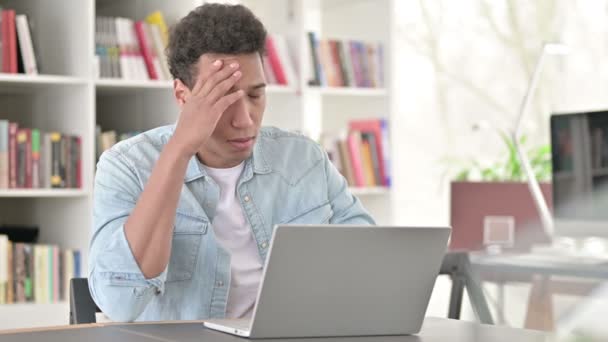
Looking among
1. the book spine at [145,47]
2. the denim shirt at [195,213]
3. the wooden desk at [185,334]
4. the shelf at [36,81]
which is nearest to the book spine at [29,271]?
the shelf at [36,81]

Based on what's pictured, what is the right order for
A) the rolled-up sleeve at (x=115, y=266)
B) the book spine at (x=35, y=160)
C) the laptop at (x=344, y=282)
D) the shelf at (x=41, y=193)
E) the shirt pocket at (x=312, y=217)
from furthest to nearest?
the book spine at (x=35, y=160)
the shelf at (x=41, y=193)
the shirt pocket at (x=312, y=217)
the rolled-up sleeve at (x=115, y=266)
the laptop at (x=344, y=282)

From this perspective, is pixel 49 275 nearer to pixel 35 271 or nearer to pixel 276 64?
pixel 35 271

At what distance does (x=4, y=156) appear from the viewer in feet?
11.0

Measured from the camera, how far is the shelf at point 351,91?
401 cm

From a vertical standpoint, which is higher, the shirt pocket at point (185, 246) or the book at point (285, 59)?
the book at point (285, 59)

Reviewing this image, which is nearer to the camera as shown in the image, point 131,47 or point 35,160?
point 35,160

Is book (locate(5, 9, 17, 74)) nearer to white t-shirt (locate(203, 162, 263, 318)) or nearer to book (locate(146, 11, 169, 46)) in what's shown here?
book (locate(146, 11, 169, 46))

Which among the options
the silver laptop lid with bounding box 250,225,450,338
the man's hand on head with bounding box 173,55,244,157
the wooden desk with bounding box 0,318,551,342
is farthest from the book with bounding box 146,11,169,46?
the silver laptop lid with bounding box 250,225,450,338

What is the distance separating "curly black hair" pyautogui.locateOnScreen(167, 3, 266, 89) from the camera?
1777mm

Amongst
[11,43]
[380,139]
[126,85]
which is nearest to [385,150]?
[380,139]

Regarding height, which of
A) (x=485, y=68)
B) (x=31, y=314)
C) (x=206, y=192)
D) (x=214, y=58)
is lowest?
(x=31, y=314)

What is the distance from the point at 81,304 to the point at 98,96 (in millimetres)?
2435

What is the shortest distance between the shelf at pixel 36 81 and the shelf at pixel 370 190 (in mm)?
1245

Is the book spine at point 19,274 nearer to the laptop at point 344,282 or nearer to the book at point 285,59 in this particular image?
the book at point 285,59
